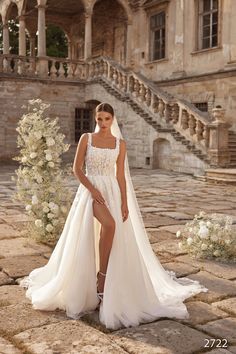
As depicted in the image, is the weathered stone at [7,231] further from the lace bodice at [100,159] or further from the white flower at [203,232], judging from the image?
the lace bodice at [100,159]

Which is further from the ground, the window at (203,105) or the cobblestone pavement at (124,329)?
the window at (203,105)

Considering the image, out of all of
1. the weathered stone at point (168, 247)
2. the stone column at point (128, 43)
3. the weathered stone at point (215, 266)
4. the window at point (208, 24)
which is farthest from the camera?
the stone column at point (128, 43)

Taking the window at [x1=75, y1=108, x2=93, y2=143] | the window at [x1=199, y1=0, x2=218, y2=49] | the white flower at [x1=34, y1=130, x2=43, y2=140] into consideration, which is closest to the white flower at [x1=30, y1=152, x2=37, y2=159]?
the white flower at [x1=34, y1=130, x2=43, y2=140]

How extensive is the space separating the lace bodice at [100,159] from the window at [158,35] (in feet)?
56.6

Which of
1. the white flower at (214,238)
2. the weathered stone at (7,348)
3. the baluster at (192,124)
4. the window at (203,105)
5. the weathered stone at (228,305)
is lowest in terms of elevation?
the weathered stone at (7,348)

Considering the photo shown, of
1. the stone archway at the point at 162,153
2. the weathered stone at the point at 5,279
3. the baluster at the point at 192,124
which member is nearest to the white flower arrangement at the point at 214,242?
the weathered stone at the point at 5,279

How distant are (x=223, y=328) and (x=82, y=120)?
17.1m

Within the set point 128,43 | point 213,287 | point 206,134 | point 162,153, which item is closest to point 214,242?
point 213,287

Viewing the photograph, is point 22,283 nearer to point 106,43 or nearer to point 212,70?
point 212,70

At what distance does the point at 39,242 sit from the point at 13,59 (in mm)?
13771

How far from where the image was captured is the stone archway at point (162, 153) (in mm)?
15689

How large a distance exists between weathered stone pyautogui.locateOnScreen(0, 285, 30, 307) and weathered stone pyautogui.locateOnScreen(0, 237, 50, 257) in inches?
45.4

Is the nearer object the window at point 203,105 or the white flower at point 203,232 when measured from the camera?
the white flower at point 203,232

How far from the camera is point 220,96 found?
56.3ft
